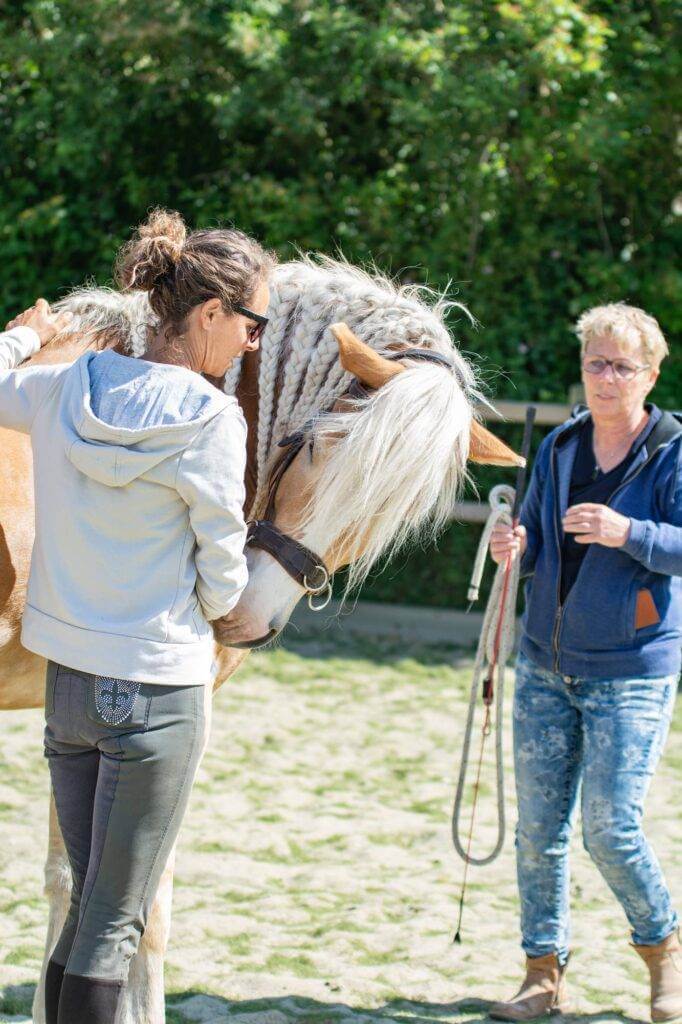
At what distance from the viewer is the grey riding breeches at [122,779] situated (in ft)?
6.06

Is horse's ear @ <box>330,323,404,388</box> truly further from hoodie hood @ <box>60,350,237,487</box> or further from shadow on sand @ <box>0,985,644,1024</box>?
shadow on sand @ <box>0,985,644,1024</box>

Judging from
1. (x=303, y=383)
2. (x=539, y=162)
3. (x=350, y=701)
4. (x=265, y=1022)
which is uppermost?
(x=303, y=383)

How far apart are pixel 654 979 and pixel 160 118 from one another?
7345 mm

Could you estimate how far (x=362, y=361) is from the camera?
7.45 feet

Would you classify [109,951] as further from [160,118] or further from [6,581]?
[160,118]

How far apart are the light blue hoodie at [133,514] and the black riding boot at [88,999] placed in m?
0.51

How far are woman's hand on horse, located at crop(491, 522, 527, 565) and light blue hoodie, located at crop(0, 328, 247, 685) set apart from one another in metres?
1.25

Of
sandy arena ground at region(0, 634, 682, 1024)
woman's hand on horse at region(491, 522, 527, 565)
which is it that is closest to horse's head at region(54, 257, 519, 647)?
woman's hand on horse at region(491, 522, 527, 565)

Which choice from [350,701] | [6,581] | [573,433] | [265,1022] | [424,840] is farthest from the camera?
[350,701]

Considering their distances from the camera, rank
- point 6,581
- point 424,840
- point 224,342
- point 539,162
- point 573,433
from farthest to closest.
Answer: point 539,162 → point 424,840 → point 573,433 → point 6,581 → point 224,342

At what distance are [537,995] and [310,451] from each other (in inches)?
66.6

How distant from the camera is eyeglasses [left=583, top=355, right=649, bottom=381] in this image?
299cm

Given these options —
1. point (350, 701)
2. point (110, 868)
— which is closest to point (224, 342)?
point (110, 868)

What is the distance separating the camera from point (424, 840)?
4.38 meters
